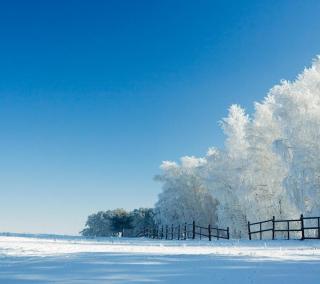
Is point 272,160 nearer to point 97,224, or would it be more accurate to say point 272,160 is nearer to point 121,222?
point 121,222

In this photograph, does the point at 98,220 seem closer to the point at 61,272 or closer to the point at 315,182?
the point at 315,182

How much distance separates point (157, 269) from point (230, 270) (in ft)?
4.38

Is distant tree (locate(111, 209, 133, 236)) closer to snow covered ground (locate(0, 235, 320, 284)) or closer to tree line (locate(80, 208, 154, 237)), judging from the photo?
tree line (locate(80, 208, 154, 237))

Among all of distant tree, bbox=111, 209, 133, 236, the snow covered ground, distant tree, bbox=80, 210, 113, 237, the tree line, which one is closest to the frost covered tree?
the snow covered ground

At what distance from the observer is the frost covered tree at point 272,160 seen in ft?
97.2

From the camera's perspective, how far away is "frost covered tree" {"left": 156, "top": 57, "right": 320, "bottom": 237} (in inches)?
1167

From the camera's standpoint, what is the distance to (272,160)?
3691 cm

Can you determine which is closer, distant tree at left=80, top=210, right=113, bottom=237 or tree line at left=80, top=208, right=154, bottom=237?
tree line at left=80, top=208, right=154, bottom=237

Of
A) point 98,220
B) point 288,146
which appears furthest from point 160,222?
point 98,220

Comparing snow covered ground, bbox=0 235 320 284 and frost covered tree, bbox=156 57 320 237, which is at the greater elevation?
frost covered tree, bbox=156 57 320 237

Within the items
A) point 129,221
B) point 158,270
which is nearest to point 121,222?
point 129,221

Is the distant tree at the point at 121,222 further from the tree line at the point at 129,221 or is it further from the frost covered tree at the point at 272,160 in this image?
the frost covered tree at the point at 272,160

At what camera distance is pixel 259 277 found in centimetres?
729

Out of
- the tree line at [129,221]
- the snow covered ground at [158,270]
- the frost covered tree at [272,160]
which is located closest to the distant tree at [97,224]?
the tree line at [129,221]
